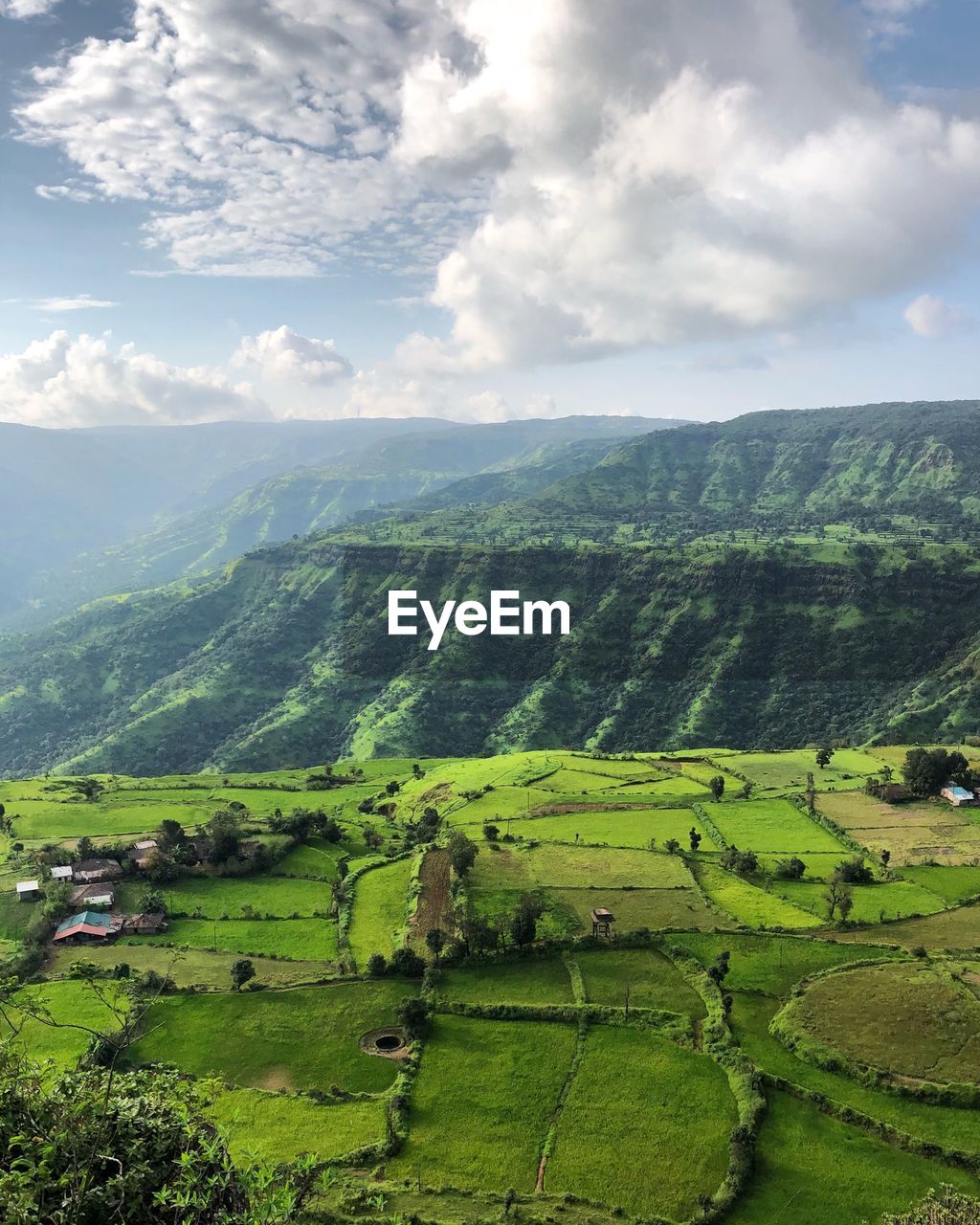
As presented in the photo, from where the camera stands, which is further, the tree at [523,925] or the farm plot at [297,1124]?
the tree at [523,925]

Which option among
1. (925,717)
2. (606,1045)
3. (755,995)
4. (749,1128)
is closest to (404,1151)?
(606,1045)

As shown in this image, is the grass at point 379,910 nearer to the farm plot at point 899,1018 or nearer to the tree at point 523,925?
the tree at point 523,925

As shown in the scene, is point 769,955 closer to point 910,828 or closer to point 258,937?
point 910,828

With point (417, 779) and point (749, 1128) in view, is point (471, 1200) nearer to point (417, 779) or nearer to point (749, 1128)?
point (749, 1128)

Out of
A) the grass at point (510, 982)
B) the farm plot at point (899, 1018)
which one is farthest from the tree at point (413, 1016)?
the farm plot at point (899, 1018)

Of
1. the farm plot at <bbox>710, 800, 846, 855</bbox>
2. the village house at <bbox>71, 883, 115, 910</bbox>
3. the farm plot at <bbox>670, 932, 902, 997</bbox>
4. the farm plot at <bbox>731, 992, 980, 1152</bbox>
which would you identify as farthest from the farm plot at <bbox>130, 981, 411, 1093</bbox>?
the farm plot at <bbox>710, 800, 846, 855</bbox>

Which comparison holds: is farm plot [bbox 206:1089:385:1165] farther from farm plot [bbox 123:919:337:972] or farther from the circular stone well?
farm plot [bbox 123:919:337:972]

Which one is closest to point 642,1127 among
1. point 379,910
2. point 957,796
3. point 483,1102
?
point 483,1102
